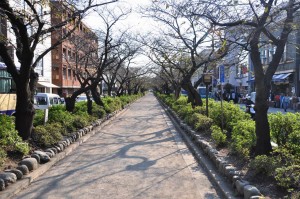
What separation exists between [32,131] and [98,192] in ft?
15.8

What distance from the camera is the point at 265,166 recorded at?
6316mm

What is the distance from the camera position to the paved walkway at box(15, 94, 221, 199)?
6.37 metres

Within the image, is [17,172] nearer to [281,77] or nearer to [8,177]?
[8,177]

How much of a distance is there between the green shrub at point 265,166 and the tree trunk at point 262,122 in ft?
3.56

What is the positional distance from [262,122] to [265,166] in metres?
1.70

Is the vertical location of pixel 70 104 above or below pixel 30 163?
above

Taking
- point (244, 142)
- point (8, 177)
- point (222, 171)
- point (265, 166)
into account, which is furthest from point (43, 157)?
point (265, 166)

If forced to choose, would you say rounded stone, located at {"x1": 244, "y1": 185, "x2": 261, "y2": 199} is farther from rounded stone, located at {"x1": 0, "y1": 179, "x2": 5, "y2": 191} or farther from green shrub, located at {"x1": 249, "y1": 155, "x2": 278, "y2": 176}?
rounded stone, located at {"x1": 0, "y1": 179, "x2": 5, "y2": 191}

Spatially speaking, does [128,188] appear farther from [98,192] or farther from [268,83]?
[268,83]

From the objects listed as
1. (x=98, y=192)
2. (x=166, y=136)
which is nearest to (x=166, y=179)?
(x=98, y=192)

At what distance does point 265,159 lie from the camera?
645 cm

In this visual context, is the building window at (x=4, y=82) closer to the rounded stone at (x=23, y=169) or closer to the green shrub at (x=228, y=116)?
the green shrub at (x=228, y=116)

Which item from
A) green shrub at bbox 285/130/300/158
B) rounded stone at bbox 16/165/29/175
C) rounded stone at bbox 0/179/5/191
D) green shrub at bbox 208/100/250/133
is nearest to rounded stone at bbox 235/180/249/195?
green shrub at bbox 285/130/300/158

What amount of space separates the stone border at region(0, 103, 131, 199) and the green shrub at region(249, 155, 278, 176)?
447cm
